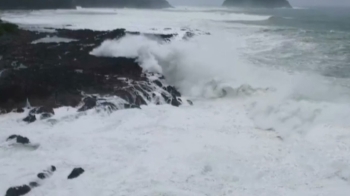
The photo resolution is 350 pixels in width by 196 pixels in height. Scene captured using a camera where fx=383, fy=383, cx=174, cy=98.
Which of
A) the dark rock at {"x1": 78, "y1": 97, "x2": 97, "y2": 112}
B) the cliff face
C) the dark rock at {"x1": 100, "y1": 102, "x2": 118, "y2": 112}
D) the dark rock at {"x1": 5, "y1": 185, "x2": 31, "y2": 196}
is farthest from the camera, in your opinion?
the cliff face

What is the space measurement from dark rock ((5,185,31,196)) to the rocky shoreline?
344cm

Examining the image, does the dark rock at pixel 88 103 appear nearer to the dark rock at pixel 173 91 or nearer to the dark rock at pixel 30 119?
the dark rock at pixel 30 119

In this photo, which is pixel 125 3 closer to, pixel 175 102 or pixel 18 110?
pixel 175 102

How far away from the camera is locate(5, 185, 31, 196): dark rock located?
6574 millimetres

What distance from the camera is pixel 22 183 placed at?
271 inches

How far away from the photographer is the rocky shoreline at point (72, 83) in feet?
→ 36.5

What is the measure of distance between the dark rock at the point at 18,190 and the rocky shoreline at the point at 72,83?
3445 millimetres

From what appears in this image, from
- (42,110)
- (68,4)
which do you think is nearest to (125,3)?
(68,4)

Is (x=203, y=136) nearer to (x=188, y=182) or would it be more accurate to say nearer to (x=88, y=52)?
(x=188, y=182)

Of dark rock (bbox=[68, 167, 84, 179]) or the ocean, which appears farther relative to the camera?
dark rock (bbox=[68, 167, 84, 179])

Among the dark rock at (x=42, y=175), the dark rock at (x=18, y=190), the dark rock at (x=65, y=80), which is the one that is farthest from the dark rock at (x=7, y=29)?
the dark rock at (x=18, y=190)

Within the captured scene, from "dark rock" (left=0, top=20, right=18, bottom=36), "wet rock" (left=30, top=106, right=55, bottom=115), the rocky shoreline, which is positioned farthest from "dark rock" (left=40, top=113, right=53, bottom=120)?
"dark rock" (left=0, top=20, right=18, bottom=36)

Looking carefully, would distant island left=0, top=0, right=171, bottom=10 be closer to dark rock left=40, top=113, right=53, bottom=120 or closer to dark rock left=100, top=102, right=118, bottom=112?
dark rock left=100, top=102, right=118, bottom=112

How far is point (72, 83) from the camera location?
12609mm
